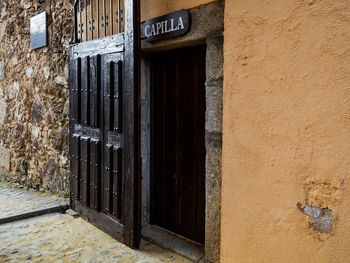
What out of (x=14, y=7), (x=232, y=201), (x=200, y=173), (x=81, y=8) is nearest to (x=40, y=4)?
(x=14, y=7)

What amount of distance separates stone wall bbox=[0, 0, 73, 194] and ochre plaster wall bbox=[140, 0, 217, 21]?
1549mm

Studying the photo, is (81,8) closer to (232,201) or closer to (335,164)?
(232,201)

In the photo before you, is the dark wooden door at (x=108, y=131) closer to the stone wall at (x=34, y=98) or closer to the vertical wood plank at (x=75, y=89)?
the vertical wood plank at (x=75, y=89)

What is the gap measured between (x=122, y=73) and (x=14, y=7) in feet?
10.7

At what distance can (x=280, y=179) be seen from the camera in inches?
72.3

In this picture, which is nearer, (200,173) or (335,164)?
(335,164)

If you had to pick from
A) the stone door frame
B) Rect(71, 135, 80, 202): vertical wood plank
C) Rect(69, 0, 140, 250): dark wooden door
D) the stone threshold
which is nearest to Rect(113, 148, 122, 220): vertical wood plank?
Rect(69, 0, 140, 250): dark wooden door

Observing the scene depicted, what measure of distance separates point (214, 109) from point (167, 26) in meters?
0.81

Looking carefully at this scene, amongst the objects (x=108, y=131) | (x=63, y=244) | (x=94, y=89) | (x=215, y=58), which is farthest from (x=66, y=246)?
(x=215, y=58)

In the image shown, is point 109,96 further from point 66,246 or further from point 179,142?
point 66,246

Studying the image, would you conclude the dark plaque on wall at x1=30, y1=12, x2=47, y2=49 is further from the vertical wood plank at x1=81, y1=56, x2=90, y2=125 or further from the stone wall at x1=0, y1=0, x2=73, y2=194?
the vertical wood plank at x1=81, y1=56, x2=90, y2=125

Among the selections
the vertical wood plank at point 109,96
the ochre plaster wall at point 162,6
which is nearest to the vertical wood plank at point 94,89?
the vertical wood plank at point 109,96

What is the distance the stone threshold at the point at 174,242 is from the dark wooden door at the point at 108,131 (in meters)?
0.26

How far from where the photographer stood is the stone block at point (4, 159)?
5.25 m
